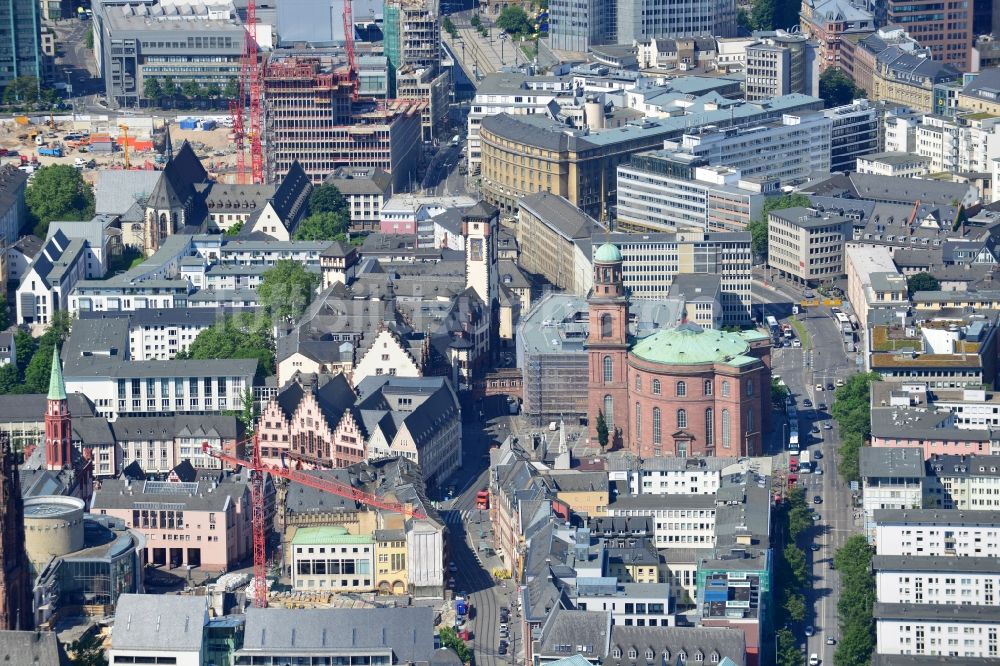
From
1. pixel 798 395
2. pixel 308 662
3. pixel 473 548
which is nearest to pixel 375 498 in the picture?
pixel 473 548

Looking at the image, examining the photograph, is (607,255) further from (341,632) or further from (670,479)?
(341,632)

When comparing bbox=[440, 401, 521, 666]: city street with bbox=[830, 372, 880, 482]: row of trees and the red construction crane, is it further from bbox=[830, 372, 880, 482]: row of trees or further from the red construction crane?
bbox=[830, 372, 880, 482]: row of trees

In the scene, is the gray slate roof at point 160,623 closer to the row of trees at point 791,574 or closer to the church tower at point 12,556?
the church tower at point 12,556

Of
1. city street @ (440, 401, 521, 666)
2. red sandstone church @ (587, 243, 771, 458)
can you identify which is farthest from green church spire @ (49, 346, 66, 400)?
red sandstone church @ (587, 243, 771, 458)

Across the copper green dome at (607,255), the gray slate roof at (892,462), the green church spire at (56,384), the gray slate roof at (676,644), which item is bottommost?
the gray slate roof at (676,644)

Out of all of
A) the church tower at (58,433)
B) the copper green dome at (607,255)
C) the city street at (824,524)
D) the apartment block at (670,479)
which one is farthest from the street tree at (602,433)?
the church tower at (58,433)

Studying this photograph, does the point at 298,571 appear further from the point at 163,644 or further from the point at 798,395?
the point at 798,395

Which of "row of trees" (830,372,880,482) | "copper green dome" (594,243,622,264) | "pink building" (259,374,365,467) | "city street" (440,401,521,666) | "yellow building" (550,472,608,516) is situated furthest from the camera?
"copper green dome" (594,243,622,264)
